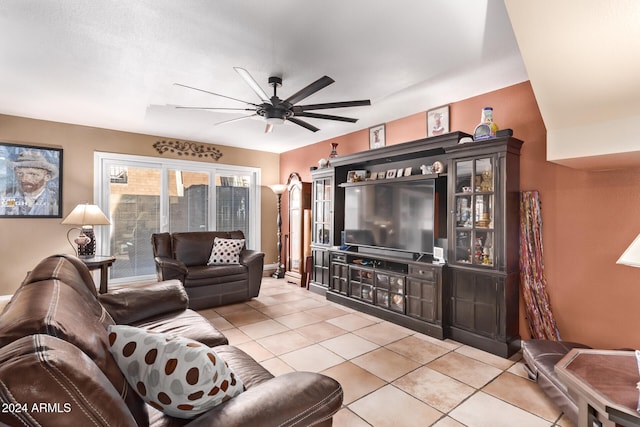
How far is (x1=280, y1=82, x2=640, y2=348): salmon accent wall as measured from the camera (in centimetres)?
245

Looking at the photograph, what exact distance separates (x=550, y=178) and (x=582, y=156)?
0.80 meters

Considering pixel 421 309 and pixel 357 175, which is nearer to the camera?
pixel 421 309

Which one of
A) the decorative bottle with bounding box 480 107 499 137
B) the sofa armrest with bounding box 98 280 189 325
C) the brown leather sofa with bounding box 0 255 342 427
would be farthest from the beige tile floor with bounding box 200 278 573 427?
the decorative bottle with bounding box 480 107 499 137

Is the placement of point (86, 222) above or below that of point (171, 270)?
above

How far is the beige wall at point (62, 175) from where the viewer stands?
424cm

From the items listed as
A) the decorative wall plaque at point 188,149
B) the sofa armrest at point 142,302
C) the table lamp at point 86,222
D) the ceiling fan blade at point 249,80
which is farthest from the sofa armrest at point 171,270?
the ceiling fan blade at point 249,80

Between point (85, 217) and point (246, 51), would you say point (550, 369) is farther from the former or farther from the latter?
point (85, 217)

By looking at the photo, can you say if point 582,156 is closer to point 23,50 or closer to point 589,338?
point 589,338

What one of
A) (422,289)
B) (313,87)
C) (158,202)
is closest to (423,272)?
(422,289)

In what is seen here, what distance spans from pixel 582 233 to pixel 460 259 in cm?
101

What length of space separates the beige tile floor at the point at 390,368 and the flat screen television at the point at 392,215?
0.99 meters

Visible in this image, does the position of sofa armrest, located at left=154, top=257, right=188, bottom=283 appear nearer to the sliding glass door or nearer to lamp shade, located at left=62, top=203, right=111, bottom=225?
lamp shade, located at left=62, top=203, right=111, bottom=225

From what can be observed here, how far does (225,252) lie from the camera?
183 inches

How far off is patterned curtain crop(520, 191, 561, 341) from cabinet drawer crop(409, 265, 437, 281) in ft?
2.62
